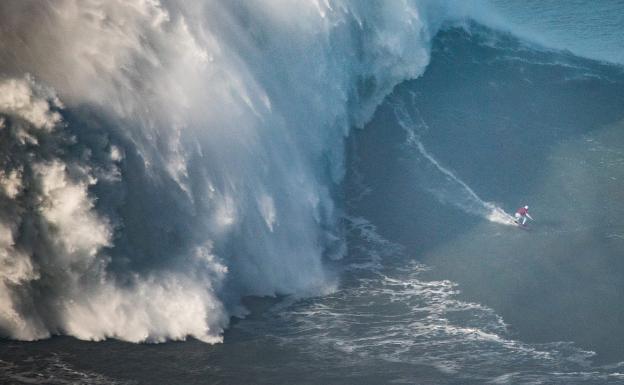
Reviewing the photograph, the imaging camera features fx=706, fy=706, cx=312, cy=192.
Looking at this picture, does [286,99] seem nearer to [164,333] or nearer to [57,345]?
[164,333]

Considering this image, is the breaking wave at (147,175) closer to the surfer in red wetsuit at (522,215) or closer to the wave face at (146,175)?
the wave face at (146,175)

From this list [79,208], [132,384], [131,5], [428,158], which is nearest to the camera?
[132,384]

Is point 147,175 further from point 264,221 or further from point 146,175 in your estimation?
point 264,221

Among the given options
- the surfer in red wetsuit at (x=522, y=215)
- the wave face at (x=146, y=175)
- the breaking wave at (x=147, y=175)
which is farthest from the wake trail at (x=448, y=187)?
the wave face at (x=146, y=175)

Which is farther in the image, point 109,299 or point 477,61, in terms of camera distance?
point 477,61

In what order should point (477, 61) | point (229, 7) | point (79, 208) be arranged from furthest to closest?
point (477, 61)
point (229, 7)
point (79, 208)

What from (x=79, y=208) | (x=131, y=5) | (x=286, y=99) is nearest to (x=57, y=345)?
(x=79, y=208)
